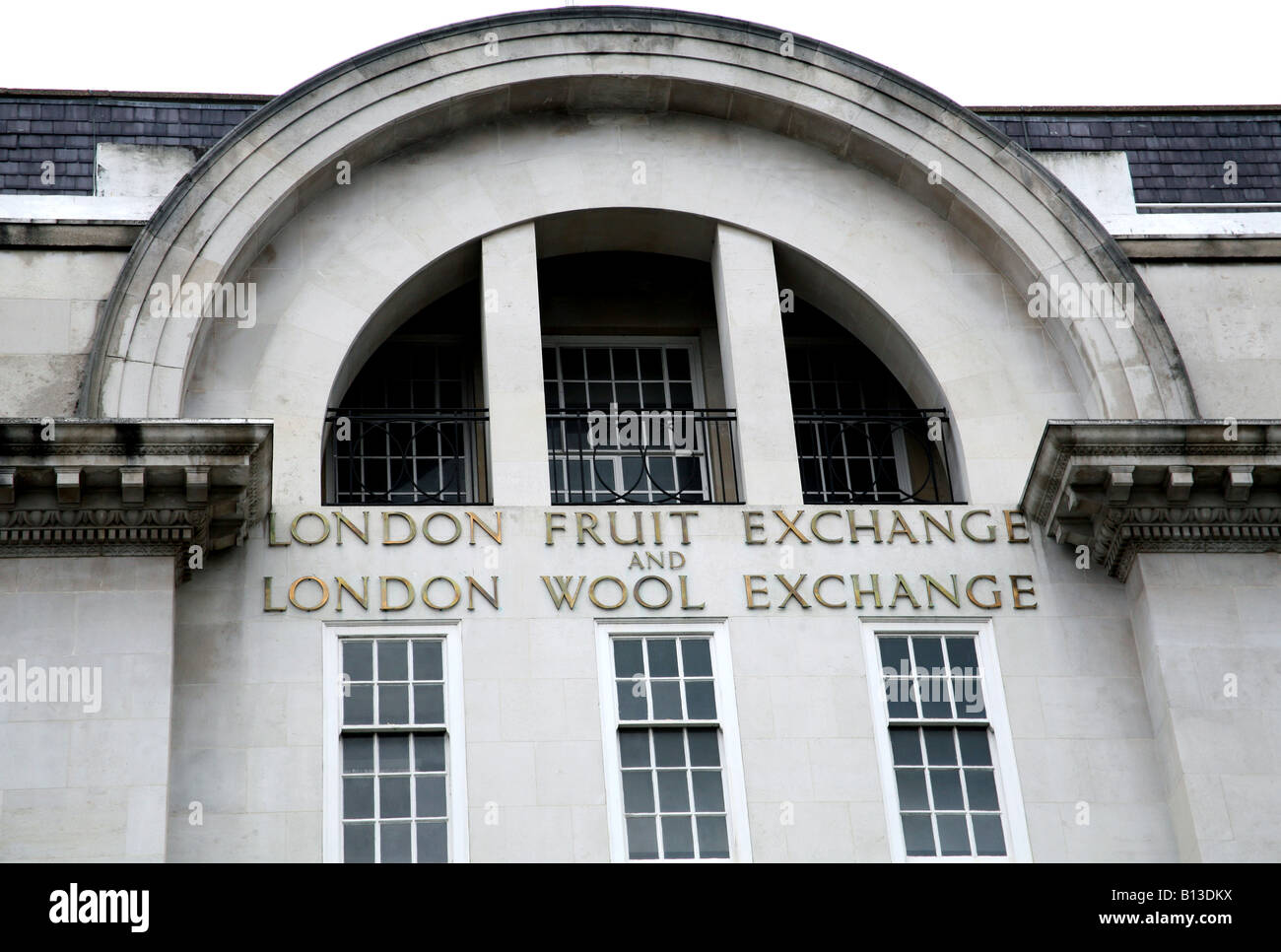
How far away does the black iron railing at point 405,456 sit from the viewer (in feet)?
67.8

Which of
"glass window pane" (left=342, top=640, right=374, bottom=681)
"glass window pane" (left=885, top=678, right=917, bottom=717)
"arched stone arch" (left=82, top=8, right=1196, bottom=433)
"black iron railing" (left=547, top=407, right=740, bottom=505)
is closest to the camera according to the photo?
"glass window pane" (left=342, top=640, right=374, bottom=681)

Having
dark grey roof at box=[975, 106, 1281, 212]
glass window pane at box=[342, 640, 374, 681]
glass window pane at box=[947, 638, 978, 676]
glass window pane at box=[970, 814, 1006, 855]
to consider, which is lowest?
glass window pane at box=[970, 814, 1006, 855]

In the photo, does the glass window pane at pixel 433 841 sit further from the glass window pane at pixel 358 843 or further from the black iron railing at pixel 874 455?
the black iron railing at pixel 874 455

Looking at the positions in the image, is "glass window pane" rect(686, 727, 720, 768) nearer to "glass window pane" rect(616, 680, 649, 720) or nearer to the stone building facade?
the stone building facade

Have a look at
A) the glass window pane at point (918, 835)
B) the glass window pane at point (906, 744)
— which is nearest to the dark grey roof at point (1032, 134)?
the glass window pane at point (906, 744)

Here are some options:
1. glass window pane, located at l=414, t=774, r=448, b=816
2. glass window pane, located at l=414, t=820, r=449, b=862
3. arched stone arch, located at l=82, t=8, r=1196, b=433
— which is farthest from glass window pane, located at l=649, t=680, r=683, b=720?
arched stone arch, located at l=82, t=8, r=1196, b=433

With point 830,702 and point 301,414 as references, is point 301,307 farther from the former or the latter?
point 830,702

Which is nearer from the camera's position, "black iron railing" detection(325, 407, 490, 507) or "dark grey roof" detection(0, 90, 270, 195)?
"black iron railing" detection(325, 407, 490, 507)

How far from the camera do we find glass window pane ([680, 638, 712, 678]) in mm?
18922

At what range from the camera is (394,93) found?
21.0 meters

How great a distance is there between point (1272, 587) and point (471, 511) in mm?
7024

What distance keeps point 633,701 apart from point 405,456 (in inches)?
154

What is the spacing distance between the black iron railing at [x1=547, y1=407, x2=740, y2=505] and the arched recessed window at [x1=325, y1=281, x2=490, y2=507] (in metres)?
0.88

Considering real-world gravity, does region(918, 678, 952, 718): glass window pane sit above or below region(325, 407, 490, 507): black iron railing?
below
